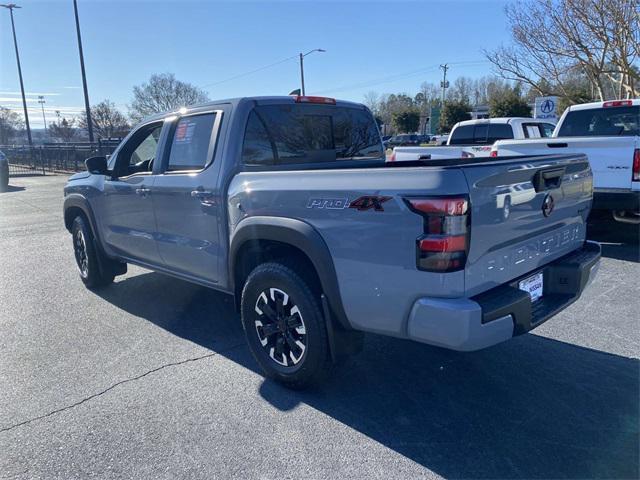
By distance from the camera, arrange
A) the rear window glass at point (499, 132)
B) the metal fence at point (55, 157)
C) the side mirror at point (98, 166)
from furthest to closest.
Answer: the metal fence at point (55, 157) → the rear window glass at point (499, 132) → the side mirror at point (98, 166)

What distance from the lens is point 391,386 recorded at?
337 centimetres

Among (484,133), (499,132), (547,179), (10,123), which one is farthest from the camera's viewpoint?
(10,123)

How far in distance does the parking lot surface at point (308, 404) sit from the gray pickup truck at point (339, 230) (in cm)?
44

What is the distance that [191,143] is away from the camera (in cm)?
405

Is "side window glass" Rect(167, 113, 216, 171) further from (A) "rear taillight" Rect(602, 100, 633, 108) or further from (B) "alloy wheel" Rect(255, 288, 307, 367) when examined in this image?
(A) "rear taillight" Rect(602, 100, 633, 108)

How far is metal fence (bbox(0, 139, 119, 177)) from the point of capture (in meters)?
21.9

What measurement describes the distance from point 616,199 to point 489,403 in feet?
15.4

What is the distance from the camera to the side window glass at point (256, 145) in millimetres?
3662

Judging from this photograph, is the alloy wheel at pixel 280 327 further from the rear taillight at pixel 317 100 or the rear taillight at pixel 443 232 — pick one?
the rear taillight at pixel 317 100

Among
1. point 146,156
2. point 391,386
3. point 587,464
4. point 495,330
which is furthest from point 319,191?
point 146,156

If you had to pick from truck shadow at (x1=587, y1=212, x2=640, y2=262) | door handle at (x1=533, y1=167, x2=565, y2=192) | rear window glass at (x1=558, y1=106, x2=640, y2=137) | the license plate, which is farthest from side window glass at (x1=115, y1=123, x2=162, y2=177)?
rear window glass at (x1=558, y1=106, x2=640, y2=137)

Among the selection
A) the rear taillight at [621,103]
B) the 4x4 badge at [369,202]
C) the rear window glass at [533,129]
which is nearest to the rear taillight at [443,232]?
the 4x4 badge at [369,202]

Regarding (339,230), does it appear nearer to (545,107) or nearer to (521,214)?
(521,214)

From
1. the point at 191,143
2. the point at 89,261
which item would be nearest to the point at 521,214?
the point at 191,143
